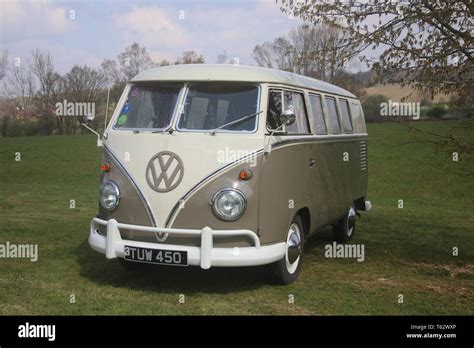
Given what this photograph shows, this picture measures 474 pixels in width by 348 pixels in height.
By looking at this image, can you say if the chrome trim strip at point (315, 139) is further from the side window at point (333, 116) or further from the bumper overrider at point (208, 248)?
the bumper overrider at point (208, 248)

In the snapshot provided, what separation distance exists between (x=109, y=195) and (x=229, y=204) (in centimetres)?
144

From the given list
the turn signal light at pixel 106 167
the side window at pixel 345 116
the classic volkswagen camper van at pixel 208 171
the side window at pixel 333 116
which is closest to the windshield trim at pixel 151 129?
the classic volkswagen camper van at pixel 208 171

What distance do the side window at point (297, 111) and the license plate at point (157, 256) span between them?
206cm

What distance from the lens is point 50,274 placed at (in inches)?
265

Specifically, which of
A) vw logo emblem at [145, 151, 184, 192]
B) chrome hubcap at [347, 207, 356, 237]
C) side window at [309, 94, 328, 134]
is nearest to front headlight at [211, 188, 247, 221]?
vw logo emblem at [145, 151, 184, 192]

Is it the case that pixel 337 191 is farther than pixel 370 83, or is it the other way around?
pixel 337 191

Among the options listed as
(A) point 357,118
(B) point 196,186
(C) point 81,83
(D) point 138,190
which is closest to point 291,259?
(B) point 196,186

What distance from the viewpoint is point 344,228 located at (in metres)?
9.28

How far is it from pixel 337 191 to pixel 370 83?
174 centimetres

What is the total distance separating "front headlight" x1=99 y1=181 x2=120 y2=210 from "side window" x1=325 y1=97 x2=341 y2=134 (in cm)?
355

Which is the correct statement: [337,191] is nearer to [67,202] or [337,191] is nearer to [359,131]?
[359,131]

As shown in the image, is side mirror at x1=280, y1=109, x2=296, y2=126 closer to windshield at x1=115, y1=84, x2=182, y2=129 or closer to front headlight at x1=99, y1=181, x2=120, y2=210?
windshield at x1=115, y1=84, x2=182, y2=129

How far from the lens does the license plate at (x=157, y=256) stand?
552 cm
